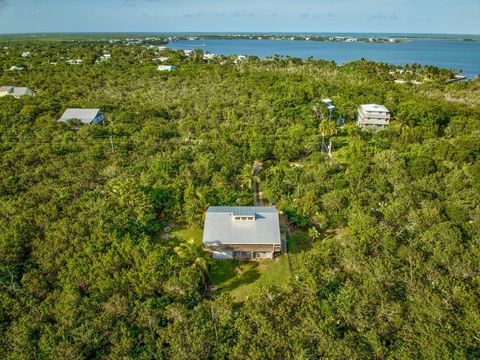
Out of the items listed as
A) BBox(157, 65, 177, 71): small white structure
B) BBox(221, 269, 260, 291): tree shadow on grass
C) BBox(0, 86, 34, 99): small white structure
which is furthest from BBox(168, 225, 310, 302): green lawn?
BBox(157, 65, 177, 71): small white structure

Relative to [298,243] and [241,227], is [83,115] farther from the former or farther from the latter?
[298,243]

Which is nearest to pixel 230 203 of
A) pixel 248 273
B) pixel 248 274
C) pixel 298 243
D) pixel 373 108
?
pixel 298 243

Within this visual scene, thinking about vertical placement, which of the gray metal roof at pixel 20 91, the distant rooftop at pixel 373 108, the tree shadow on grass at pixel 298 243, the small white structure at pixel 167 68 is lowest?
the tree shadow on grass at pixel 298 243

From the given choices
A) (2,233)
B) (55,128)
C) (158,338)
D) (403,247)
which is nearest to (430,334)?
(403,247)

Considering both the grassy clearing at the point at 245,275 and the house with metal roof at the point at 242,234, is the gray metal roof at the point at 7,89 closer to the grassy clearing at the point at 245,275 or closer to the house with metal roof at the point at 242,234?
the house with metal roof at the point at 242,234

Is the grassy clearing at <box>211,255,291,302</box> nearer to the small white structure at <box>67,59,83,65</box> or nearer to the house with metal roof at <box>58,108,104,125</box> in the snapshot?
the house with metal roof at <box>58,108,104,125</box>

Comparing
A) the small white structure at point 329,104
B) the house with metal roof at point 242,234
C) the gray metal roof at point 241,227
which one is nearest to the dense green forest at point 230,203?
the small white structure at point 329,104
